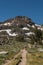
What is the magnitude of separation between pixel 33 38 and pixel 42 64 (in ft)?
406

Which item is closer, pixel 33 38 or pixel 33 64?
pixel 33 64

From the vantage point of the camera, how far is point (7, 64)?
4700cm

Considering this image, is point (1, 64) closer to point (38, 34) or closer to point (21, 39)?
point (21, 39)

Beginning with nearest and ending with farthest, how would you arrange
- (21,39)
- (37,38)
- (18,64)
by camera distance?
(18,64) → (21,39) → (37,38)

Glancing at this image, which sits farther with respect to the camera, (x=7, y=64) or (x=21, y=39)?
(x=21, y=39)

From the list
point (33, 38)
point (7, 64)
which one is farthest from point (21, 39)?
point (7, 64)

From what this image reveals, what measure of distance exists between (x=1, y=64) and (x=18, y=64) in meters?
3.89

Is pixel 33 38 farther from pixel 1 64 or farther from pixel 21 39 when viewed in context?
pixel 1 64

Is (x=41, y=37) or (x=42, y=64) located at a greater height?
(x=41, y=37)

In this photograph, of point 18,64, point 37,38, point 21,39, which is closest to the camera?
point 18,64

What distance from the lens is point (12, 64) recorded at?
151 ft

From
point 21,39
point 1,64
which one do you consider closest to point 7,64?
point 1,64

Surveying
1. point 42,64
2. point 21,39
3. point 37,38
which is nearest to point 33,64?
point 42,64

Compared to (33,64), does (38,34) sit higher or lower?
higher
